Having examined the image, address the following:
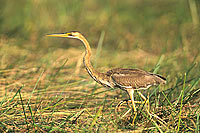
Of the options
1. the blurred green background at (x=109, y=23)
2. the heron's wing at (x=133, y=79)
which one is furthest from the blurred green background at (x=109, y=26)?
the heron's wing at (x=133, y=79)

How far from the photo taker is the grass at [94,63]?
3.43 m

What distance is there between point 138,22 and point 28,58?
3.75m

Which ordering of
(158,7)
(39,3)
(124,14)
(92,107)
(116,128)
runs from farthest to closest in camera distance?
(158,7)
(124,14)
(39,3)
(92,107)
(116,128)

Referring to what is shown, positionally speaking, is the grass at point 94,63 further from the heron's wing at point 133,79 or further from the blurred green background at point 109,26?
the heron's wing at point 133,79

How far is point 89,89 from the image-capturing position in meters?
4.84

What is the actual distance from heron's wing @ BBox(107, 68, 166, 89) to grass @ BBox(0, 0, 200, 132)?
0.59 ft

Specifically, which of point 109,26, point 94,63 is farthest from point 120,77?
point 109,26

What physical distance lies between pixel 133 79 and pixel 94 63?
147cm

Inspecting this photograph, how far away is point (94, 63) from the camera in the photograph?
5.26 metres

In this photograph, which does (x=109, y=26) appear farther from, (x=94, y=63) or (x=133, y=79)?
(x=133, y=79)

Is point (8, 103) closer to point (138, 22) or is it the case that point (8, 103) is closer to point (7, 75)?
point (7, 75)

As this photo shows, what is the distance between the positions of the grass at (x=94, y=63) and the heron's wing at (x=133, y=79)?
0.18 metres

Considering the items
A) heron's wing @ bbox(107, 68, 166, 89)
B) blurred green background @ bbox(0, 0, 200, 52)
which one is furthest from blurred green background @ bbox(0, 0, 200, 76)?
heron's wing @ bbox(107, 68, 166, 89)

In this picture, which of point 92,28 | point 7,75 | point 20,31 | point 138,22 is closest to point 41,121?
point 7,75
